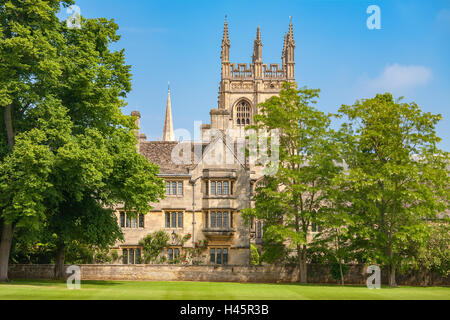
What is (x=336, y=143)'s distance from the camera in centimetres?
3725

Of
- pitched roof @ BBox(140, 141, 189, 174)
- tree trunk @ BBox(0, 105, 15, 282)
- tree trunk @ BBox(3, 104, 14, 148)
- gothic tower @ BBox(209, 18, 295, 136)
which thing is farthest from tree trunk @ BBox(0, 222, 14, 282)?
gothic tower @ BBox(209, 18, 295, 136)

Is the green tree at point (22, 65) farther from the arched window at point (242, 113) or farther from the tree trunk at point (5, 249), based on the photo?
the arched window at point (242, 113)

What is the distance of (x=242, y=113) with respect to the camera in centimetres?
11875

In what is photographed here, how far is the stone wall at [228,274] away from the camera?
38.4 metres

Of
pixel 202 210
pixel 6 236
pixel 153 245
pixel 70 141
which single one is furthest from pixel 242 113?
pixel 70 141

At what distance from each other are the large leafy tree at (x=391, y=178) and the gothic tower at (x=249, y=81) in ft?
260

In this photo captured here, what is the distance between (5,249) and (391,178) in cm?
2447

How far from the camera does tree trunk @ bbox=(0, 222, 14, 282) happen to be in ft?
97.6

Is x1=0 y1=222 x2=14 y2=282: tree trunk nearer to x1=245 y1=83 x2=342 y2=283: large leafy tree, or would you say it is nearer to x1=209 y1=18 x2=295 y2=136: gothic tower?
x1=245 y1=83 x2=342 y2=283: large leafy tree

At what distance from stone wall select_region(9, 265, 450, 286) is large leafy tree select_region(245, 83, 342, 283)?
1.25 m

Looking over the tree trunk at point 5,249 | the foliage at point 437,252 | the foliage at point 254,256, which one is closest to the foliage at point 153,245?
the tree trunk at point 5,249

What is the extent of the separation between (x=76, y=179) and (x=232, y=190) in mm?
17605

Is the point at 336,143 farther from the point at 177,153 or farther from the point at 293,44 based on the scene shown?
the point at 293,44
